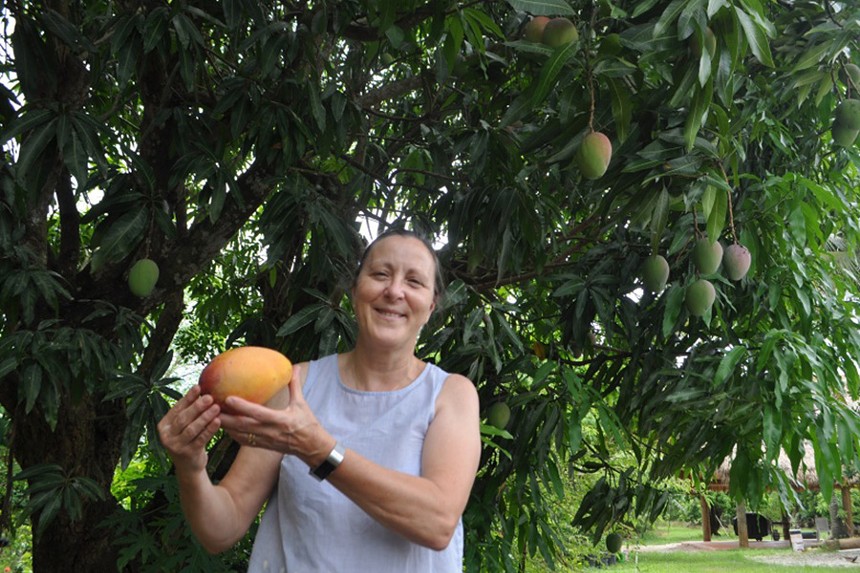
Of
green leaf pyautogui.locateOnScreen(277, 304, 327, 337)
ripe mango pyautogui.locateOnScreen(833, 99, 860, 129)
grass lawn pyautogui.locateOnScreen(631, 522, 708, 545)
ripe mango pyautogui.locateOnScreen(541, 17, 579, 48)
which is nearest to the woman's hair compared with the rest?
ripe mango pyautogui.locateOnScreen(541, 17, 579, 48)

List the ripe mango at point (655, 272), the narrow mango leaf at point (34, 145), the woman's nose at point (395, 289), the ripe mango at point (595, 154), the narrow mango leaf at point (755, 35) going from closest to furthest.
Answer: the woman's nose at point (395, 289) → the narrow mango leaf at point (755, 35) → the ripe mango at point (595, 154) → the narrow mango leaf at point (34, 145) → the ripe mango at point (655, 272)

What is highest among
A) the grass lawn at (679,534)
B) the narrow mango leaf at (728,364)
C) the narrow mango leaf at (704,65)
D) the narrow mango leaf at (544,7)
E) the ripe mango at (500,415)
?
the narrow mango leaf at (544,7)

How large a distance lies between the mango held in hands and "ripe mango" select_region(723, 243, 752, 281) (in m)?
1.58

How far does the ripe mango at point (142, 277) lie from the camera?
251cm

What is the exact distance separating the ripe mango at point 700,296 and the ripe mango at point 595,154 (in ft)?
2.46

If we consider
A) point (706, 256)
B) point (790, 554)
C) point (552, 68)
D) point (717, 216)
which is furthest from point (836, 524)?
point (552, 68)

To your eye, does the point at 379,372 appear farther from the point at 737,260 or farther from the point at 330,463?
the point at 737,260

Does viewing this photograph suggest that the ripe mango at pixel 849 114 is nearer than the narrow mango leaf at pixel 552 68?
No

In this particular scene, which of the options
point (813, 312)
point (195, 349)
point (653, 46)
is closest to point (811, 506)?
point (195, 349)

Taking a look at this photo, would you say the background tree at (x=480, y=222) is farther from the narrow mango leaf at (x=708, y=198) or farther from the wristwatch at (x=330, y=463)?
the wristwatch at (x=330, y=463)

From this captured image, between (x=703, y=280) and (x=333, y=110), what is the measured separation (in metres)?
1.08

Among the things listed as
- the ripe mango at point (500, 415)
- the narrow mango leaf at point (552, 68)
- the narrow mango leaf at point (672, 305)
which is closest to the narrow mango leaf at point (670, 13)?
the narrow mango leaf at point (552, 68)

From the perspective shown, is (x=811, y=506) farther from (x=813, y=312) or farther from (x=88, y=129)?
(x=88, y=129)

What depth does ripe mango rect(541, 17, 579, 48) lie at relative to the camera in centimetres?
196
